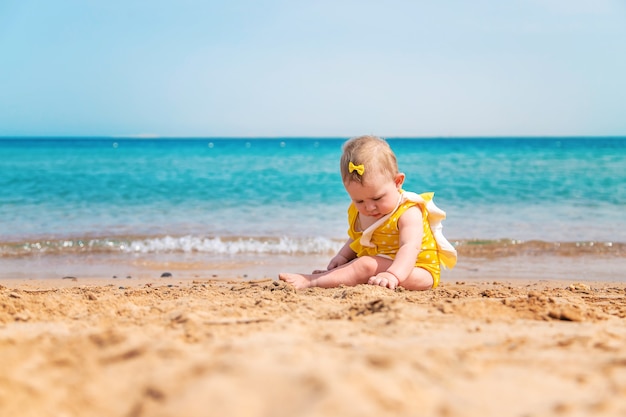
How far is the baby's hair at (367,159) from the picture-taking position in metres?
3.72

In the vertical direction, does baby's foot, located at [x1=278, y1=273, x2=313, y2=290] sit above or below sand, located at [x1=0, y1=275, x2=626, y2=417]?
below

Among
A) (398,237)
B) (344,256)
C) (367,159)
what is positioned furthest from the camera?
(344,256)

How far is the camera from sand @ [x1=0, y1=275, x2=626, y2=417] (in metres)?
1.47

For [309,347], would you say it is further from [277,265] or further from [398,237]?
[277,265]

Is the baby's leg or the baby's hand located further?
the baby's leg

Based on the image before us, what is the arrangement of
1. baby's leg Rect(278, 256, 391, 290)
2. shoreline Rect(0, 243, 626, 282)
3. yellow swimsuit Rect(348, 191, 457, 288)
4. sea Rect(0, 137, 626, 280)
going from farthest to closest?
sea Rect(0, 137, 626, 280)
shoreline Rect(0, 243, 626, 282)
yellow swimsuit Rect(348, 191, 457, 288)
baby's leg Rect(278, 256, 391, 290)

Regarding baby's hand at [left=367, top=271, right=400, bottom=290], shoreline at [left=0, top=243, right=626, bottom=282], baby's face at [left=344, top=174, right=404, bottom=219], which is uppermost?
baby's face at [left=344, top=174, right=404, bottom=219]

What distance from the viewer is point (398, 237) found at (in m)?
4.00

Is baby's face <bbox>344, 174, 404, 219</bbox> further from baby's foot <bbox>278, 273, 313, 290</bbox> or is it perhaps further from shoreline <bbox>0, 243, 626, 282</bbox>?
shoreline <bbox>0, 243, 626, 282</bbox>

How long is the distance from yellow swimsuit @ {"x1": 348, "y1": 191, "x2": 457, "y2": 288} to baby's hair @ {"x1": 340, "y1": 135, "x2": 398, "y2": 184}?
0.29 meters

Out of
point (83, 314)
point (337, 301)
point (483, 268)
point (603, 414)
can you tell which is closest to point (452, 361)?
point (603, 414)

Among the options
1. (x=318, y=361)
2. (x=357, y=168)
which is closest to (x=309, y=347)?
(x=318, y=361)

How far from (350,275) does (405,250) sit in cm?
42

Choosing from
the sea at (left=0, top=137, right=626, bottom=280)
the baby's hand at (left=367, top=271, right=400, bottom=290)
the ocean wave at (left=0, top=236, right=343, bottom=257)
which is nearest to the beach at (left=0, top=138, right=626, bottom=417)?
the baby's hand at (left=367, top=271, right=400, bottom=290)
